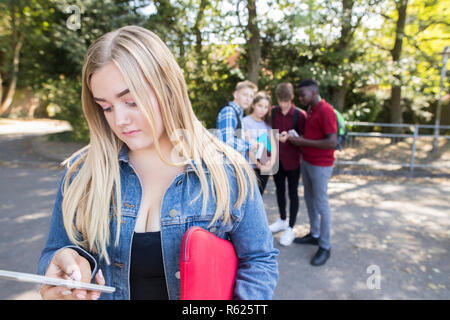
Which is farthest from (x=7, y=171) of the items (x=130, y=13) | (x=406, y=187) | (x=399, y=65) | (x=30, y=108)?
(x=30, y=108)

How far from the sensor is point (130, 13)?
29.5ft

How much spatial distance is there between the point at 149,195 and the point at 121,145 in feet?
0.85

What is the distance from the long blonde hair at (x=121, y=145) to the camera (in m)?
1.06

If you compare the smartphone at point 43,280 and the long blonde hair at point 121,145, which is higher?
the long blonde hair at point 121,145

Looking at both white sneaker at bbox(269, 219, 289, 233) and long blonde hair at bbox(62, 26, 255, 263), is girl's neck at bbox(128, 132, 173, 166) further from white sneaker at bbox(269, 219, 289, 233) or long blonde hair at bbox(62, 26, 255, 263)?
white sneaker at bbox(269, 219, 289, 233)

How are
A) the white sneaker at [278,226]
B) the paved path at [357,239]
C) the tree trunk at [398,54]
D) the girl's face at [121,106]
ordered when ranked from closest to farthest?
1. the girl's face at [121,106]
2. the paved path at [357,239]
3. the white sneaker at [278,226]
4. the tree trunk at [398,54]

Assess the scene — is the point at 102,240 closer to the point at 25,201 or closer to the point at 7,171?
the point at 25,201

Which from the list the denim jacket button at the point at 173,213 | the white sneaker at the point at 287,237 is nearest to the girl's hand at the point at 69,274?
the denim jacket button at the point at 173,213

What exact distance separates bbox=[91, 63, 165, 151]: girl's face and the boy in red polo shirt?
2.80 m

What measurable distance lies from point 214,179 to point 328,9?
29.6 feet

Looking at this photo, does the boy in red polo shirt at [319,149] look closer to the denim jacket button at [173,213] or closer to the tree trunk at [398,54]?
the denim jacket button at [173,213]

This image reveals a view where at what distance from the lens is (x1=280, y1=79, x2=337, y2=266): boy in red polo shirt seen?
3545 millimetres
